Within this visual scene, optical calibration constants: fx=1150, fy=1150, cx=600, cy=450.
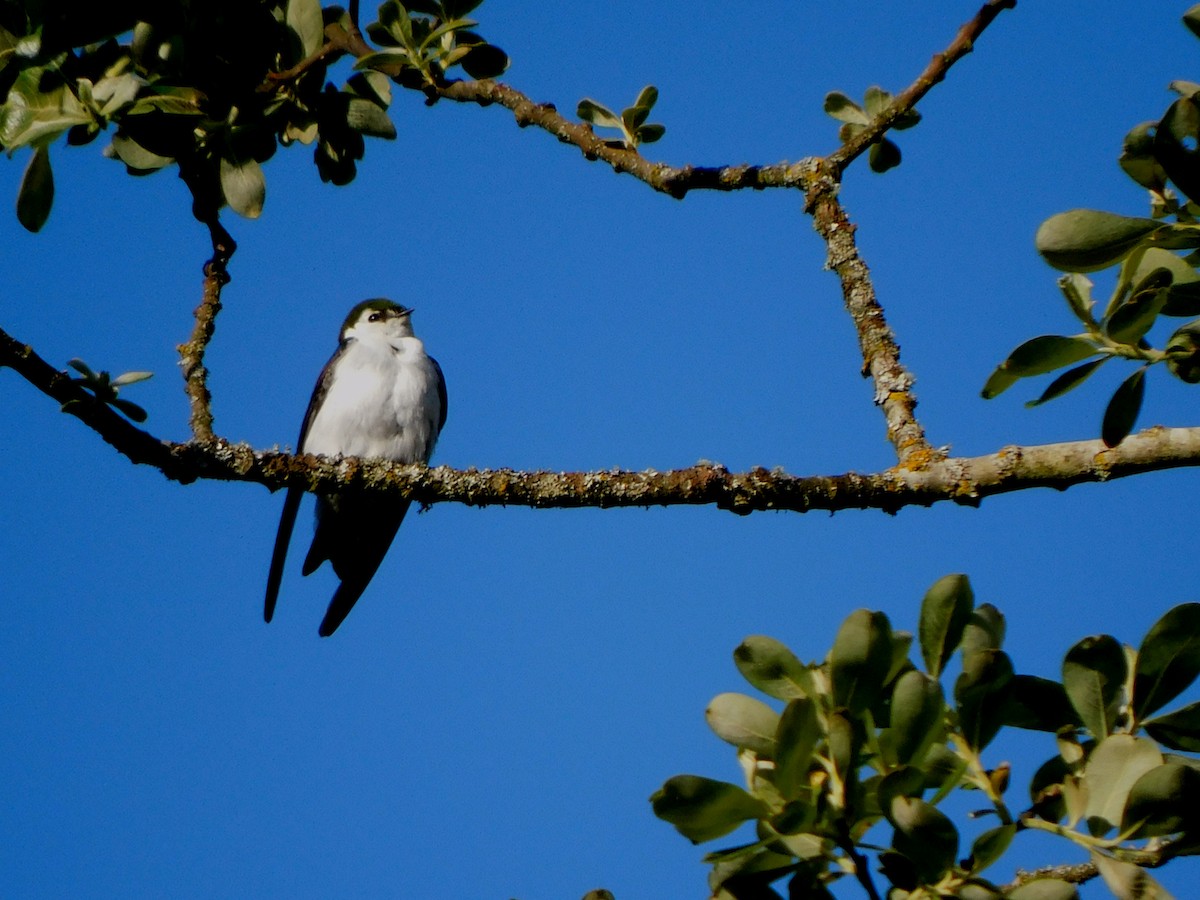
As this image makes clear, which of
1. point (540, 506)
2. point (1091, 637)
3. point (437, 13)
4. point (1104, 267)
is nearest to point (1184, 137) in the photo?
point (1104, 267)

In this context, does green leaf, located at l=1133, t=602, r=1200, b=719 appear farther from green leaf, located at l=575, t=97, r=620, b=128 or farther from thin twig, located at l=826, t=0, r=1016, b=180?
green leaf, located at l=575, t=97, r=620, b=128

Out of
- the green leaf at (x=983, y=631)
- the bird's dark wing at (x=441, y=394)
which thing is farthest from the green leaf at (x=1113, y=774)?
the bird's dark wing at (x=441, y=394)

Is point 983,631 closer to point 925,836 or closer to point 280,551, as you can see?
point 925,836

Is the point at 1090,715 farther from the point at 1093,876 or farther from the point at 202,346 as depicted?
the point at 202,346

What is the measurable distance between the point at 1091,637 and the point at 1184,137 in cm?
82

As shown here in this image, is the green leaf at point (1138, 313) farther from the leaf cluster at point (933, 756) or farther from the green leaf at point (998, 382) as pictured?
the leaf cluster at point (933, 756)

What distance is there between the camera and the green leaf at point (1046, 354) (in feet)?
6.04

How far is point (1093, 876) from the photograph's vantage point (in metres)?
1.57

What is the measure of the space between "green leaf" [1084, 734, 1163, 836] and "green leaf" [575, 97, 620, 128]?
183 centimetres

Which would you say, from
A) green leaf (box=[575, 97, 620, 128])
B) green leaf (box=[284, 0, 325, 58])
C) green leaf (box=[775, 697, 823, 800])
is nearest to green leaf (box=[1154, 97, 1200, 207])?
green leaf (box=[775, 697, 823, 800])

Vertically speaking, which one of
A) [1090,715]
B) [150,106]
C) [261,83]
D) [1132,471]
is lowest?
[1090,715]

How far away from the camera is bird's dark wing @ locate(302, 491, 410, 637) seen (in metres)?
6.14

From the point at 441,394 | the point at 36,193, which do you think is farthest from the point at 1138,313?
the point at 441,394

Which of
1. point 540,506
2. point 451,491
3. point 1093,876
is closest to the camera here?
point 1093,876
